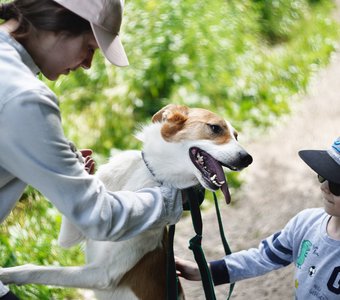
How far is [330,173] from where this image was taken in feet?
9.02

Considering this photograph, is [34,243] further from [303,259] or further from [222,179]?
[303,259]

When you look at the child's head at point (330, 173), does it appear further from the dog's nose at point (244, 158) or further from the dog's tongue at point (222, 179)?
the dog's tongue at point (222, 179)

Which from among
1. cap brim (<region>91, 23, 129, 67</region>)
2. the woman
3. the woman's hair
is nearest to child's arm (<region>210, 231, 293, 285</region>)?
the woman

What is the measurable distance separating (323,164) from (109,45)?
117cm

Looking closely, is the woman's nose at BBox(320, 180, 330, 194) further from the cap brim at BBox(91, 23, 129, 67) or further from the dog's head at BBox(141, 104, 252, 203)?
the cap brim at BBox(91, 23, 129, 67)

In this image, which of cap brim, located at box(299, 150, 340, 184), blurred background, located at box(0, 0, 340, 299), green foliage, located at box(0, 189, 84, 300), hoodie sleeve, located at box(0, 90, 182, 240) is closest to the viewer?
hoodie sleeve, located at box(0, 90, 182, 240)

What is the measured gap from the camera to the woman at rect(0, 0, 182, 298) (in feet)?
6.22

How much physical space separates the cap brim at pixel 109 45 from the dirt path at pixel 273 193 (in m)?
2.49

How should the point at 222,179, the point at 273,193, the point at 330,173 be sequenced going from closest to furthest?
1. the point at 330,173
2. the point at 222,179
3. the point at 273,193

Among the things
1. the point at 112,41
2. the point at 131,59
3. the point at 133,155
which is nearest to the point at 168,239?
the point at 133,155

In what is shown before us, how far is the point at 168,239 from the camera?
3068 mm

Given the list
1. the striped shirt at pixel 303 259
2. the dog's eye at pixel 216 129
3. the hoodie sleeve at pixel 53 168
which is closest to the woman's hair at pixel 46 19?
the hoodie sleeve at pixel 53 168

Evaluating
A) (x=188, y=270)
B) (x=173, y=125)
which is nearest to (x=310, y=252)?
(x=188, y=270)

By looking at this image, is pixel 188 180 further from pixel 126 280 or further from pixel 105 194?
pixel 105 194
